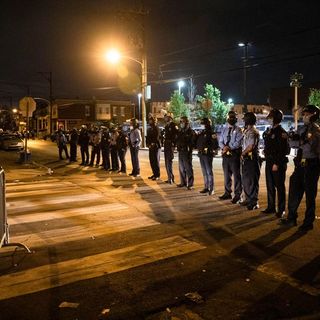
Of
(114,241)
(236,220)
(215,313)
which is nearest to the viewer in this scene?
(215,313)

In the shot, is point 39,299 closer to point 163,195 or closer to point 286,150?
point 286,150

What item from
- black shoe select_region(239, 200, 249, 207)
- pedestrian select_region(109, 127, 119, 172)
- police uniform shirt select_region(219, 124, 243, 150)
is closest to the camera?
black shoe select_region(239, 200, 249, 207)

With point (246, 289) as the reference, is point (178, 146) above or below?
above

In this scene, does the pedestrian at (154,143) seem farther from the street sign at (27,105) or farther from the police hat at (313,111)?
the street sign at (27,105)

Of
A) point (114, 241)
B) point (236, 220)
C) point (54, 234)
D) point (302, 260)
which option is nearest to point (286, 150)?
point (236, 220)

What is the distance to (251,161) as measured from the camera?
9.20m

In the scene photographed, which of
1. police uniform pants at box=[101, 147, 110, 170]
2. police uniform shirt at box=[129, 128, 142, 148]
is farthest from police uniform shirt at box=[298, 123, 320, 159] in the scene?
police uniform pants at box=[101, 147, 110, 170]

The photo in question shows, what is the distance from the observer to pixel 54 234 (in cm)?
746

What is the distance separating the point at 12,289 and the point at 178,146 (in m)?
7.95

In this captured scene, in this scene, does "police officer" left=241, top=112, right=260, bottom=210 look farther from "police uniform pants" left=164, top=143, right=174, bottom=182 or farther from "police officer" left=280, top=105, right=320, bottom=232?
"police uniform pants" left=164, top=143, right=174, bottom=182

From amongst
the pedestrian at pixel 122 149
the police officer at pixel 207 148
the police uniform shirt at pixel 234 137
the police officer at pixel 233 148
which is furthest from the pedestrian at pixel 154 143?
the police uniform shirt at pixel 234 137

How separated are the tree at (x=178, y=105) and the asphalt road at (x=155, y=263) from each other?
4541cm

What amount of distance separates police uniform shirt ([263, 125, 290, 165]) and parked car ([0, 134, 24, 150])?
29.5m

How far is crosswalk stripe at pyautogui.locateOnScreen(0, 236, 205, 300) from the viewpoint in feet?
16.8
